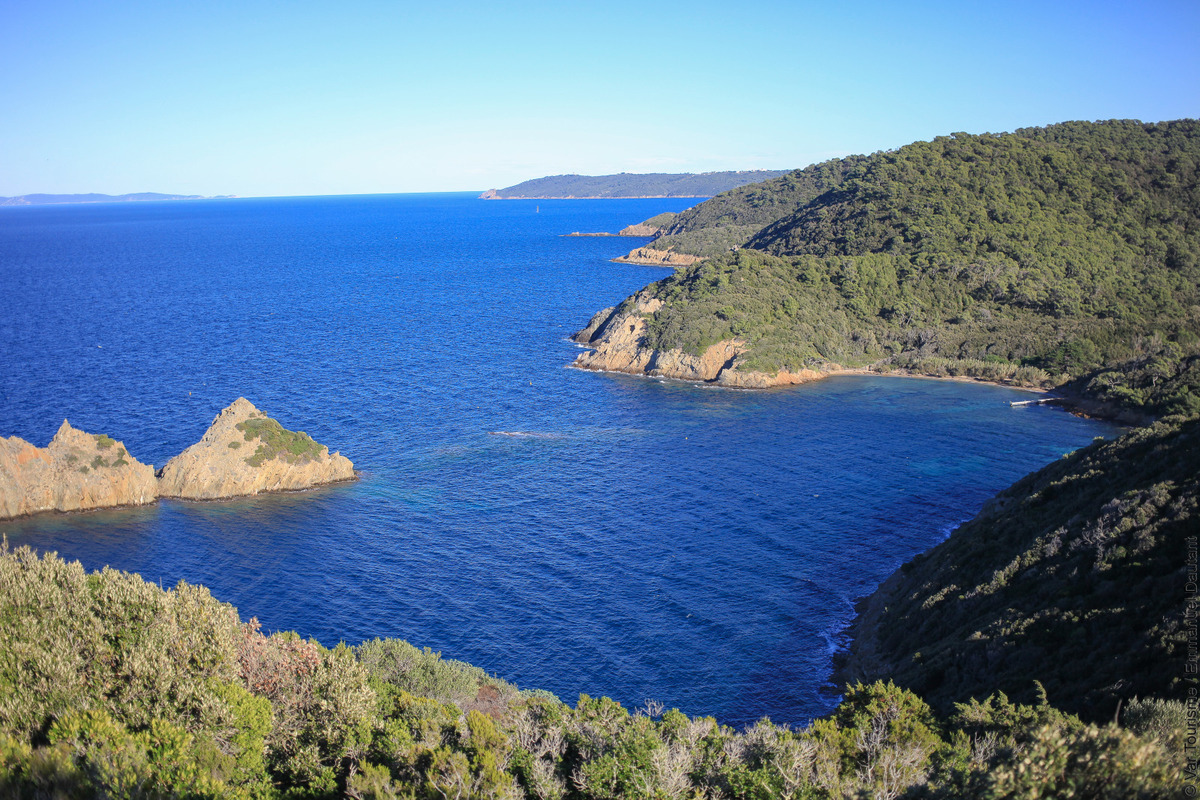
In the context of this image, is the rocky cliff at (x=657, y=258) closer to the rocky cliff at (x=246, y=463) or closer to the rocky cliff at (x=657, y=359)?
the rocky cliff at (x=657, y=359)

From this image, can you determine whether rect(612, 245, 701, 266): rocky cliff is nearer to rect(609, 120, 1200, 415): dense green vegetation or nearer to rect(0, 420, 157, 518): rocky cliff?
rect(609, 120, 1200, 415): dense green vegetation

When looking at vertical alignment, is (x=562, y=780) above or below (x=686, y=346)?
below

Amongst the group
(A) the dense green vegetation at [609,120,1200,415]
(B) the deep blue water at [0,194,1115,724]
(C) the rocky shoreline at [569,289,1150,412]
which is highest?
(A) the dense green vegetation at [609,120,1200,415]

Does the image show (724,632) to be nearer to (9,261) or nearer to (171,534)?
(171,534)

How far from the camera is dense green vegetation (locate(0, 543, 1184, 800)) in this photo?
1672 centimetres

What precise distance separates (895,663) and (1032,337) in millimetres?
69081

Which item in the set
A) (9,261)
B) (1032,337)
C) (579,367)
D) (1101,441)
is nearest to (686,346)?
(579,367)

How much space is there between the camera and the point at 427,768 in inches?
736

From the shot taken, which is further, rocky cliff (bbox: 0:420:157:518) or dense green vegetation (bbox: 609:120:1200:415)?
dense green vegetation (bbox: 609:120:1200:415)

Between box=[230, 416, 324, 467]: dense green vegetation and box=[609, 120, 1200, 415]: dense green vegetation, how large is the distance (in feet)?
147

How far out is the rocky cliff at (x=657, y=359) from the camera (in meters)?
85.4

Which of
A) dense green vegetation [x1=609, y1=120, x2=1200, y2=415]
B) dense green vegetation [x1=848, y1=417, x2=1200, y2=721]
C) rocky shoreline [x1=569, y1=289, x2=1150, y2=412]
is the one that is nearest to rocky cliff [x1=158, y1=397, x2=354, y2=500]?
rocky shoreline [x1=569, y1=289, x2=1150, y2=412]

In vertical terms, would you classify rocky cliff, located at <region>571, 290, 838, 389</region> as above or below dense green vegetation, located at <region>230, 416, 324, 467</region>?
above

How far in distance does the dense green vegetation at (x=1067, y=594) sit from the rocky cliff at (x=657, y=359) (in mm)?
44606
